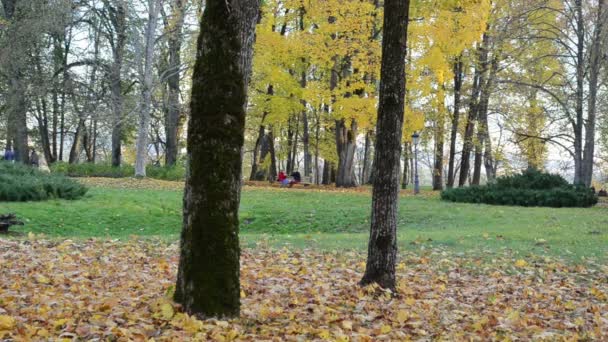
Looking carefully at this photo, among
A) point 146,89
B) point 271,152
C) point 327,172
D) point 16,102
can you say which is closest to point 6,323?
point 146,89

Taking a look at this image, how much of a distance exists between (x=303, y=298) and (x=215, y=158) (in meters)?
2.08

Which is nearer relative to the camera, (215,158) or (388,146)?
(215,158)

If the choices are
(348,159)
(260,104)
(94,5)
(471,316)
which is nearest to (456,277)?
(471,316)

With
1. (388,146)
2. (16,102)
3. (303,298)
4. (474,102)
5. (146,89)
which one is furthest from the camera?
(474,102)

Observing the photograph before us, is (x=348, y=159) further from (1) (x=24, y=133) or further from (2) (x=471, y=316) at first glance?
(2) (x=471, y=316)

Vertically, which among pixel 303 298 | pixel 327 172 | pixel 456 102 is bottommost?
pixel 303 298

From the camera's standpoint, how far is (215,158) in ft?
15.6

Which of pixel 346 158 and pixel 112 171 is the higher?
pixel 346 158

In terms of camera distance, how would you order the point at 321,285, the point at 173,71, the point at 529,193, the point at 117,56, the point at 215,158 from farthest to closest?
1. the point at 173,71
2. the point at 117,56
3. the point at 529,193
4. the point at 321,285
5. the point at 215,158

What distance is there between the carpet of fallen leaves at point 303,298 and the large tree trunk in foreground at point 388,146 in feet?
1.22

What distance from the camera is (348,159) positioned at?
84.4 feet

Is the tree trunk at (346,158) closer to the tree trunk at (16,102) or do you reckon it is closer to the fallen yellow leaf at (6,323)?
the tree trunk at (16,102)

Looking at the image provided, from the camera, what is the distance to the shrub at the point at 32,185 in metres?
14.5

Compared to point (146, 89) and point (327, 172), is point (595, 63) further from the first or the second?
point (146, 89)
